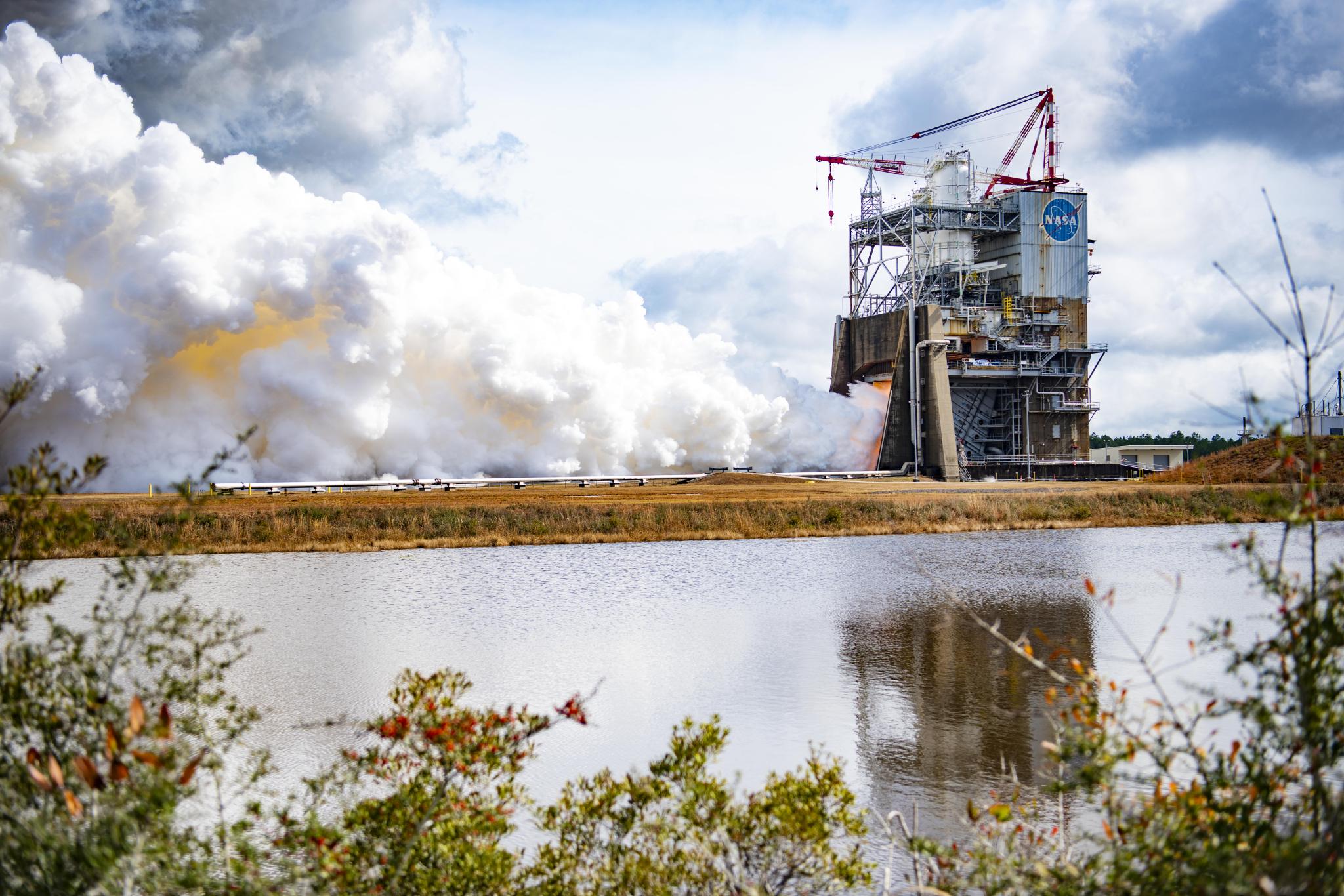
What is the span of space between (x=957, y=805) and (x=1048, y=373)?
55.6m

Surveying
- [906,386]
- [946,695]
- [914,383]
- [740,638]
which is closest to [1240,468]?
[914,383]

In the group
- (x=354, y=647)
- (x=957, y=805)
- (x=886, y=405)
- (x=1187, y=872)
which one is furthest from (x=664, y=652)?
(x=886, y=405)

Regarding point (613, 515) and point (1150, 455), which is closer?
point (613, 515)

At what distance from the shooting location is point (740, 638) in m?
16.4

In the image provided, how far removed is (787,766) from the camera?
31.2 feet

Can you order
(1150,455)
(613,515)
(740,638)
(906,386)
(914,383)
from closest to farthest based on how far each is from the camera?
(740,638) < (613,515) < (914,383) < (906,386) < (1150,455)

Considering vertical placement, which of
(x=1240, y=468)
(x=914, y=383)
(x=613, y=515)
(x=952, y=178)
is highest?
(x=952, y=178)

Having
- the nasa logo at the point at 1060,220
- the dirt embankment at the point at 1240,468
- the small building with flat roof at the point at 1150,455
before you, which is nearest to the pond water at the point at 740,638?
the dirt embankment at the point at 1240,468

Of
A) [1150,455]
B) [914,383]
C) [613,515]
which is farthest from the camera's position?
[1150,455]

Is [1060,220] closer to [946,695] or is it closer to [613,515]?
[613,515]

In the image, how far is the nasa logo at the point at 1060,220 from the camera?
60719 millimetres

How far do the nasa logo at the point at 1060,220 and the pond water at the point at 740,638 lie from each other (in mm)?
34017

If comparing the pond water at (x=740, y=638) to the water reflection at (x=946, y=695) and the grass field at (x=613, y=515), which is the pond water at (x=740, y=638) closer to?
the water reflection at (x=946, y=695)

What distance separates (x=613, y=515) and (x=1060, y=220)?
38229 millimetres
